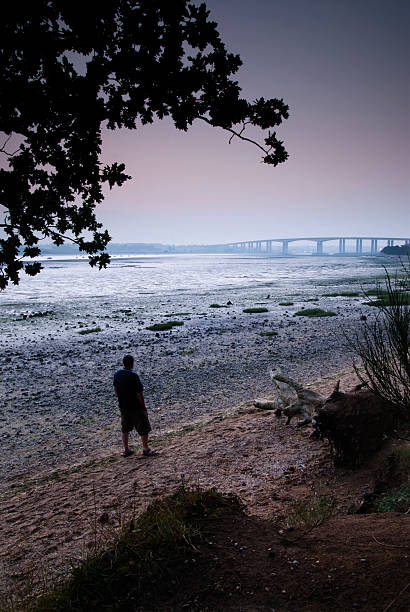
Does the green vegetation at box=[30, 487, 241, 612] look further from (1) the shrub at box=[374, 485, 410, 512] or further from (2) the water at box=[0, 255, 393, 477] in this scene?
(2) the water at box=[0, 255, 393, 477]

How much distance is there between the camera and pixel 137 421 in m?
10.0

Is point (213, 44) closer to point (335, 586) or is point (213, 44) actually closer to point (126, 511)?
point (335, 586)

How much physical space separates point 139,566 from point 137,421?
234 inches

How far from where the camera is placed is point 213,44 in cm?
606

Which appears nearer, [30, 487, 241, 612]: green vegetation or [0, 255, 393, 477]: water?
[30, 487, 241, 612]: green vegetation

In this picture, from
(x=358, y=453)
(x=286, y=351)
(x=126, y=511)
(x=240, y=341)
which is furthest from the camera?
(x=240, y=341)

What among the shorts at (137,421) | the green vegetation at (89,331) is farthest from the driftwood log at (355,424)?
the green vegetation at (89,331)

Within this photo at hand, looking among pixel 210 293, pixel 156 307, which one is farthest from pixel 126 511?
pixel 210 293

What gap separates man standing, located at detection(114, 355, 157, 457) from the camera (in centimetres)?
988

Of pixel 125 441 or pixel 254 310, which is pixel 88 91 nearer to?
pixel 125 441

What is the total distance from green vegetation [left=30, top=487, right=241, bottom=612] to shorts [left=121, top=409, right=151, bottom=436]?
500cm

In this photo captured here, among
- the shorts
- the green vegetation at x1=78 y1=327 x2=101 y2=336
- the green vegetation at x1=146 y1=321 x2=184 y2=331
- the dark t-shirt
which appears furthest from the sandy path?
the green vegetation at x1=78 y1=327 x2=101 y2=336

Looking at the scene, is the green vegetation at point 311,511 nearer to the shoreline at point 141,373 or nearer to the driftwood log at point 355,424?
the driftwood log at point 355,424

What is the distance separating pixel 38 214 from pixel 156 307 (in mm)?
31482
